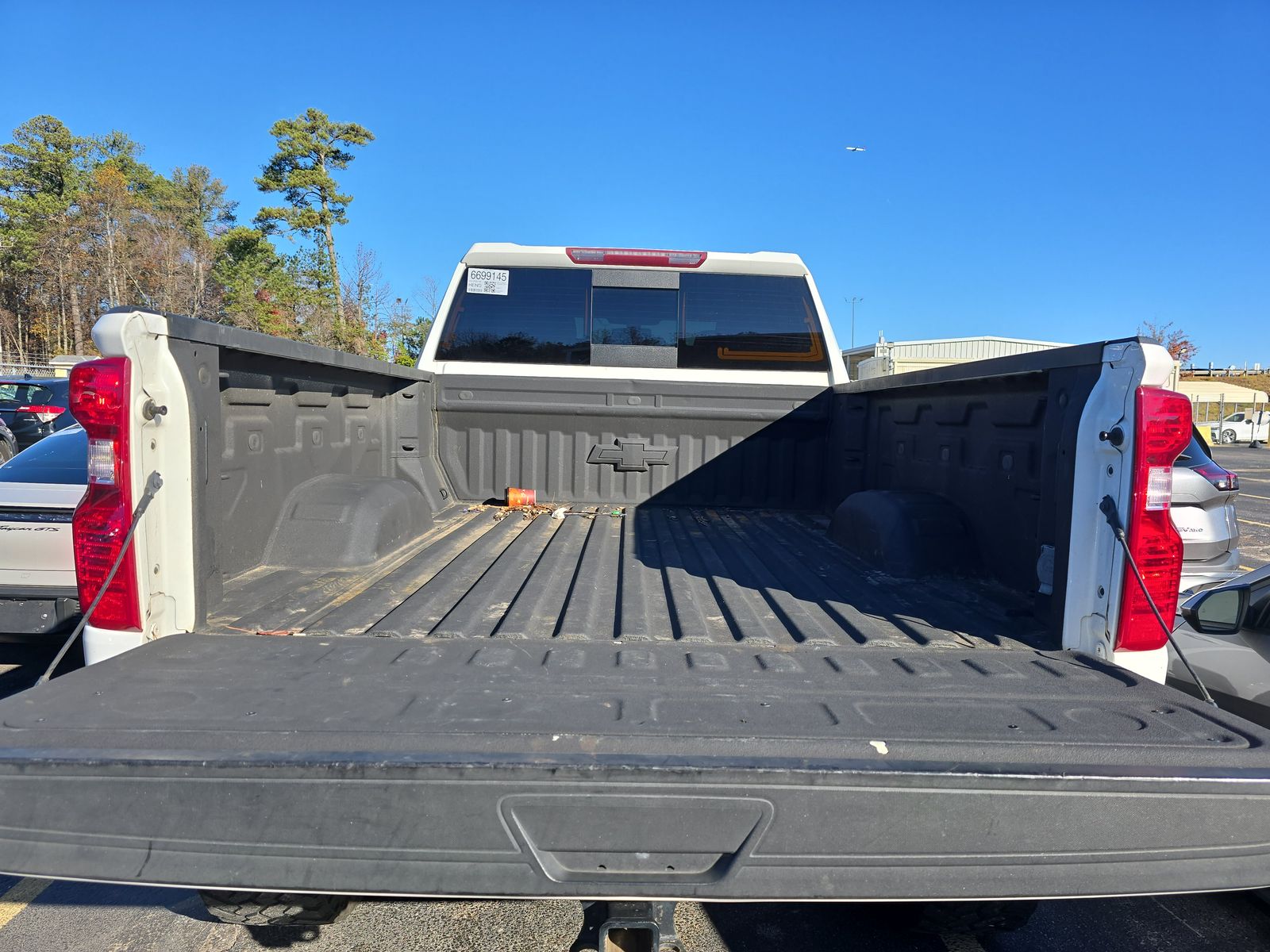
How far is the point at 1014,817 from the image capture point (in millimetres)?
1415

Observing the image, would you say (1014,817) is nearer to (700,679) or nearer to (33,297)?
(700,679)

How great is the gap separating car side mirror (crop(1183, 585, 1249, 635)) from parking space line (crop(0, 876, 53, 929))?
4.57 m

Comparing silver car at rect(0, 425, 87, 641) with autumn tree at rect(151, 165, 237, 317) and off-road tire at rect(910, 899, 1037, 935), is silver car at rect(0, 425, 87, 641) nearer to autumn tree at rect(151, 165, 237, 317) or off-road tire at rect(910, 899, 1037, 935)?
off-road tire at rect(910, 899, 1037, 935)

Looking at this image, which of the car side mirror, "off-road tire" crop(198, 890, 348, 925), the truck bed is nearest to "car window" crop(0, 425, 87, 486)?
the truck bed

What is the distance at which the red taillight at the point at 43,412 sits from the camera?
1280cm

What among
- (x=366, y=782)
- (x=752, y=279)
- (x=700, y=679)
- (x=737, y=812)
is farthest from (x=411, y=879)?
(x=752, y=279)

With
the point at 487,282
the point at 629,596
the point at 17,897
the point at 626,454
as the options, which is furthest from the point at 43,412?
the point at 629,596

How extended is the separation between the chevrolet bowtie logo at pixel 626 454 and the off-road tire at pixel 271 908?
292 cm

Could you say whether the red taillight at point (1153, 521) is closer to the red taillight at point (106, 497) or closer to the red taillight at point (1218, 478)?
the red taillight at point (106, 497)

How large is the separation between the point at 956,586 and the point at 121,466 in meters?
2.83

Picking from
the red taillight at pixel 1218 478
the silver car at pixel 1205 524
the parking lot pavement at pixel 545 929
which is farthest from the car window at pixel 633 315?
the red taillight at pixel 1218 478

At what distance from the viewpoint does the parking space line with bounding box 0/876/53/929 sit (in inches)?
109

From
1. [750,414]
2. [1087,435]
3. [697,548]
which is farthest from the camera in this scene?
[750,414]

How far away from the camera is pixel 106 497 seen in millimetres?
1991
